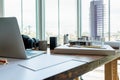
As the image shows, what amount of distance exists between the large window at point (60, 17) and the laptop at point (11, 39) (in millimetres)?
3651

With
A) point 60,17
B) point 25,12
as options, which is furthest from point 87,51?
point 25,12

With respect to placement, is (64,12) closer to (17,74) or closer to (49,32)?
(49,32)

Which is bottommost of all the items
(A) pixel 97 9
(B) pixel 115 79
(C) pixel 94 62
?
(B) pixel 115 79

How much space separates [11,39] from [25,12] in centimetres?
440

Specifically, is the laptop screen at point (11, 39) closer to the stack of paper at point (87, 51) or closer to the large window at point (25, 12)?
the stack of paper at point (87, 51)

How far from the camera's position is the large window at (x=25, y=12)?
539 cm

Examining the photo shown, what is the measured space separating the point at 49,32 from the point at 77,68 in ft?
14.4

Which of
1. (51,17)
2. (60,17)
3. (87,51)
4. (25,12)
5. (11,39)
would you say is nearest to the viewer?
(11,39)

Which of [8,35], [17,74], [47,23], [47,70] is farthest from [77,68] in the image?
[47,23]

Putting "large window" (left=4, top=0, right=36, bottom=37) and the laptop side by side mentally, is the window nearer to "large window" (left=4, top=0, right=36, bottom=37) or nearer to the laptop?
"large window" (left=4, top=0, right=36, bottom=37)

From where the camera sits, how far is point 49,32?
532 centimetres

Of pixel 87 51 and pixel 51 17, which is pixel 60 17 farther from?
pixel 87 51

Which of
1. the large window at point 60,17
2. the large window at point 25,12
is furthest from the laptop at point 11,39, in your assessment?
the large window at point 25,12

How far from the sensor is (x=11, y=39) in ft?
3.84
